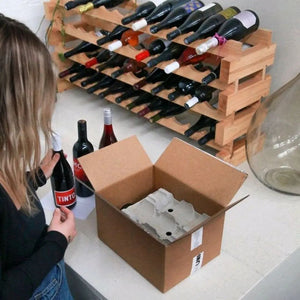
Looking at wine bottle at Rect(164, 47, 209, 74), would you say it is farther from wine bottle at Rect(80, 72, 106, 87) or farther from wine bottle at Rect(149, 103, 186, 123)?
wine bottle at Rect(80, 72, 106, 87)

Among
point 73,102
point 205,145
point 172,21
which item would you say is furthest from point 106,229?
point 73,102

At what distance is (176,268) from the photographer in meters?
0.80

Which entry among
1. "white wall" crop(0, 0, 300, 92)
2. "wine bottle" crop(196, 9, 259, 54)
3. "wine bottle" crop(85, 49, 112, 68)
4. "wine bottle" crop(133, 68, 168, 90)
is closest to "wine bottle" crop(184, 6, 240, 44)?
"wine bottle" crop(196, 9, 259, 54)

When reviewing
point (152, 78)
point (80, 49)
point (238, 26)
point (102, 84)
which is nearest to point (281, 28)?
point (238, 26)

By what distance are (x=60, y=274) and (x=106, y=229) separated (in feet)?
0.42

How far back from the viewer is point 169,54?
126 centimetres

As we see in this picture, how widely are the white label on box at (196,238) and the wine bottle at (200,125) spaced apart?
0.49 metres

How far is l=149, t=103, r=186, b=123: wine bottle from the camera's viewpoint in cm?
134

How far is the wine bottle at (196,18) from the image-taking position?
1182 millimetres

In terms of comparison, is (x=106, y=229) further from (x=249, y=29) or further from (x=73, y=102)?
(x=73, y=102)

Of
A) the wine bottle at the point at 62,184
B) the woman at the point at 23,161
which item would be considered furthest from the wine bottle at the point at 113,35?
the woman at the point at 23,161

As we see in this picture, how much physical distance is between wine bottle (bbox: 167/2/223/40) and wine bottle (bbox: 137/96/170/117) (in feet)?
0.83

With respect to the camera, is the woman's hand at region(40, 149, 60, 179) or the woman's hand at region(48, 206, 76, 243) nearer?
the woman's hand at region(48, 206, 76, 243)

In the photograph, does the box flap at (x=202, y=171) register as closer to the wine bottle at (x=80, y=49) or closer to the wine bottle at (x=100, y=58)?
the wine bottle at (x=100, y=58)
